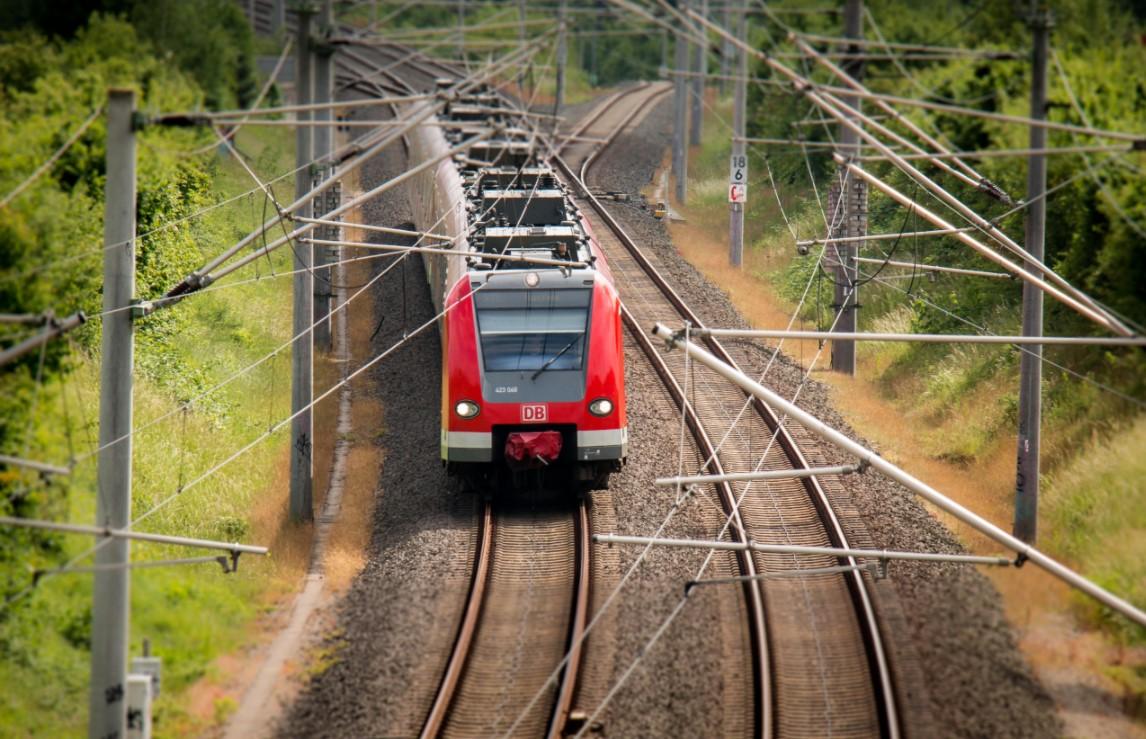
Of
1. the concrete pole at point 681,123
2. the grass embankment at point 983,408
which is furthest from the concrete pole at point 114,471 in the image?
the concrete pole at point 681,123

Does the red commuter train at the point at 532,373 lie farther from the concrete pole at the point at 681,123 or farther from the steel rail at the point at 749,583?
the concrete pole at the point at 681,123

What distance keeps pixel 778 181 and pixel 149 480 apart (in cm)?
2497

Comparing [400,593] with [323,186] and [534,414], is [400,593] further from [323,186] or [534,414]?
[323,186]

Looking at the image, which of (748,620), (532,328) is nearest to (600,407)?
(532,328)

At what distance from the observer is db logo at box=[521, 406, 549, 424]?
56.5ft

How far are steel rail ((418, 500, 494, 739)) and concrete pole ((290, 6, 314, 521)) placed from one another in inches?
96.2

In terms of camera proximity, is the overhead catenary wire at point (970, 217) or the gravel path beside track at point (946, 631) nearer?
the overhead catenary wire at point (970, 217)

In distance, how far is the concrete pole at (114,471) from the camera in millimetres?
11227

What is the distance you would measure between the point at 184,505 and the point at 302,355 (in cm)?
243

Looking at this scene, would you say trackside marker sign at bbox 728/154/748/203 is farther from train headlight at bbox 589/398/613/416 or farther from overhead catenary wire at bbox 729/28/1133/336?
train headlight at bbox 589/398/613/416

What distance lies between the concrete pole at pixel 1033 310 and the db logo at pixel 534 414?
5.77 meters

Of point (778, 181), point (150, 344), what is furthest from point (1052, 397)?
point (778, 181)

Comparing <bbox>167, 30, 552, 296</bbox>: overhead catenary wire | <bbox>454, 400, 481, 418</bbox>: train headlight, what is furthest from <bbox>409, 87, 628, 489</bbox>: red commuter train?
<bbox>167, 30, 552, 296</bbox>: overhead catenary wire

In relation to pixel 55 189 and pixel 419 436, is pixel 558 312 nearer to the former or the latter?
pixel 419 436
